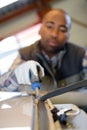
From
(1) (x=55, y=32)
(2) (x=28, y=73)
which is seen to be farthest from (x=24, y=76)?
(1) (x=55, y=32)

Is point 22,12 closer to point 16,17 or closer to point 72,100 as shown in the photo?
point 16,17

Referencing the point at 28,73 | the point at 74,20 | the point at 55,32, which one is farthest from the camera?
the point at 74,20

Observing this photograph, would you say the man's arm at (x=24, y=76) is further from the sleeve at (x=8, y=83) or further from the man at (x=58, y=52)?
the man at (x=58, y=52)

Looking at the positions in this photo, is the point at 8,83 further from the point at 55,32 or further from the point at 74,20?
the point at 74,20

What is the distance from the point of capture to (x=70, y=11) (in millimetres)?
3211

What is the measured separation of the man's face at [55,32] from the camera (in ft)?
4.83

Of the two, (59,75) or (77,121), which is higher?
(77,121)

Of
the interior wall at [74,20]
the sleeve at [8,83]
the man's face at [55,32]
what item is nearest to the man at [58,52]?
the man's face at [55,32]

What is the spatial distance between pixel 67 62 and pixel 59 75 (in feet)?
0.63

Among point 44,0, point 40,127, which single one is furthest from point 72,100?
point 44,0

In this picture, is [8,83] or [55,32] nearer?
[8,83]

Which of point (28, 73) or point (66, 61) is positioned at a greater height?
point (28, 73)

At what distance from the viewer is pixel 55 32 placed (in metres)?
1.47

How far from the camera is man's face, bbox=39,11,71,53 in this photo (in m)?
1.47
